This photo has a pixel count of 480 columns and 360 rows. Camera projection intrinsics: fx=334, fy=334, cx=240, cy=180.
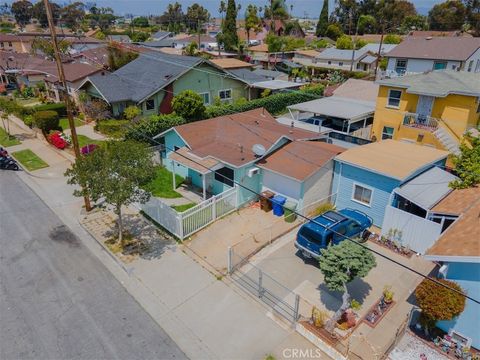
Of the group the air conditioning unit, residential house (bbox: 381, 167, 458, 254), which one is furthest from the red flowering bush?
residential house (bbox: 381, 167, 458, 254)

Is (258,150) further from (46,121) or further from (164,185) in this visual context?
(46,121)

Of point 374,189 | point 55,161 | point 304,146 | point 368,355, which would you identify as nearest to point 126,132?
point 55,161

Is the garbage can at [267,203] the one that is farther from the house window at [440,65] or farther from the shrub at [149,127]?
the house window at [440,65]

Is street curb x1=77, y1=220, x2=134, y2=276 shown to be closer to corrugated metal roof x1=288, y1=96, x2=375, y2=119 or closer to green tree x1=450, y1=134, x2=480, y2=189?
green tree x1=450, y1=134, x2=480, y2=189

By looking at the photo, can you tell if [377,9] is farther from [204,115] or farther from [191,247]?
[191,247]

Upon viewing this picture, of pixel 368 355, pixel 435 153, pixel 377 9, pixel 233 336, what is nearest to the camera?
pixel 368 355

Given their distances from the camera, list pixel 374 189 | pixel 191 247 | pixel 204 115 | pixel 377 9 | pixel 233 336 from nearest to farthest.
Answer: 1. pixel 233 336
2. pixel 191 247
3. pixel 374 189
4. pixel 204 115
5. pixel 377 9

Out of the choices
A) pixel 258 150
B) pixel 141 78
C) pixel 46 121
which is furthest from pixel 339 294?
pixel 141 78

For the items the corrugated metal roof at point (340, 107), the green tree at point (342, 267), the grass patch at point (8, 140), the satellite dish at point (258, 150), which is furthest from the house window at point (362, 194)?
the grass patch at point (8, 140)
